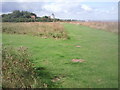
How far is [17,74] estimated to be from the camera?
162 inches

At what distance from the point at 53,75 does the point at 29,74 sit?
72 cm

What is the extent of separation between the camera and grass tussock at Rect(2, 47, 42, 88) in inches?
145

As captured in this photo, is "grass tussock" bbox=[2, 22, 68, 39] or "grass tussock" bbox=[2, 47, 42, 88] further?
"grass tussock" bbox=[2, 22, 68, 39]

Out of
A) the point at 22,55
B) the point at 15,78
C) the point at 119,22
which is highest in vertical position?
the point at 119,22

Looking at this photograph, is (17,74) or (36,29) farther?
(36,29)

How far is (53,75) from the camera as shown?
4660mm

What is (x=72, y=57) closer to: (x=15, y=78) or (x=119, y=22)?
(x=119, y=22)

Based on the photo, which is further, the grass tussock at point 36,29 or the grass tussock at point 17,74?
the grass tussock at point 36,29

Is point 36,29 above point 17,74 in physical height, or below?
above

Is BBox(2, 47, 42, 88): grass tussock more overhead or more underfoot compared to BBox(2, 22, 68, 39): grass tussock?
more underfoot

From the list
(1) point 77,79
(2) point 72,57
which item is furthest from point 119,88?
(2) point 72,57

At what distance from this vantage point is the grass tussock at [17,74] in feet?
12.1

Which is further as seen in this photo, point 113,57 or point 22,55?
point 113,57

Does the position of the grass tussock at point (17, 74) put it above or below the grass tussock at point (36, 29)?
below
